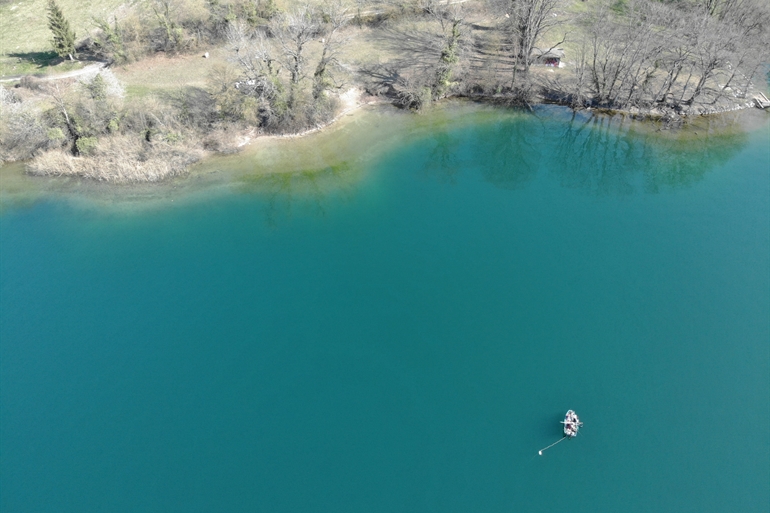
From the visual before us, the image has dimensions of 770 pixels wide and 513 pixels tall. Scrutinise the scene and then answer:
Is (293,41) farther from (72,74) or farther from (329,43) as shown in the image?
(72,74)

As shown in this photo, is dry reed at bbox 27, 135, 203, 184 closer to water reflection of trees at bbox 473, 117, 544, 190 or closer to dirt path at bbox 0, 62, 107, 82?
dirt path at bbox 0, 62, 107, 82

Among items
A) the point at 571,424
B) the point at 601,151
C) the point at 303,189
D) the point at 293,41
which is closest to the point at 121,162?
the point at 303,189

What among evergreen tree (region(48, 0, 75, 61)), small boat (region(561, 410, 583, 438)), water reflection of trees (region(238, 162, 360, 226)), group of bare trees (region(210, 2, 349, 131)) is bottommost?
small boat (region(561, 410, 583, 438))

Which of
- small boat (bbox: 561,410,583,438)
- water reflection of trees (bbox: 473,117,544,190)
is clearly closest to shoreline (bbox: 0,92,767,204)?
water reflection of trees (bbox: 473,117,544,190)

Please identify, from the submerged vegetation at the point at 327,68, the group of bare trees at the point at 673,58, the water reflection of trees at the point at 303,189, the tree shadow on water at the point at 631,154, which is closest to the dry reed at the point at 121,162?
the submerged vegetation at the point at 327,68

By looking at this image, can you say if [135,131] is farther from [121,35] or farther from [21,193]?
[121,35]

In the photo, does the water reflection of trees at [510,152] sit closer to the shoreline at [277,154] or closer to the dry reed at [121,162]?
the shoreline at [277,154]
